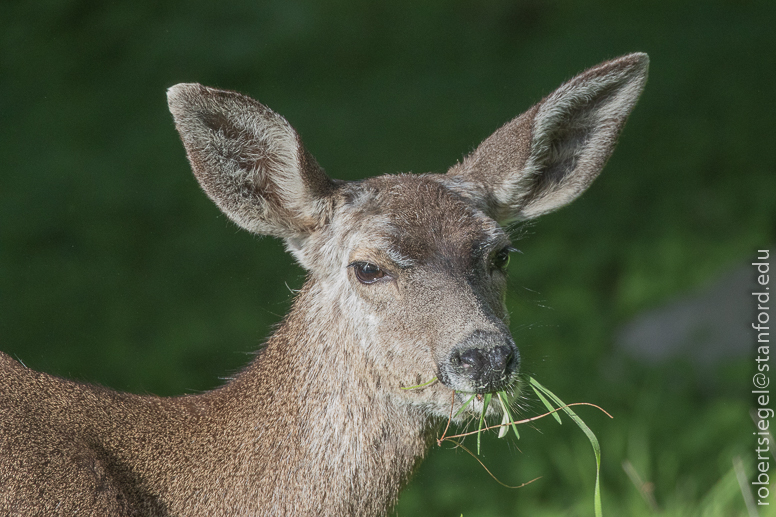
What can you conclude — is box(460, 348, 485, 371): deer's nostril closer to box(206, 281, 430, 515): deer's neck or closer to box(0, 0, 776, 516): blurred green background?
box(206, 281, 430, 515): deer's neck

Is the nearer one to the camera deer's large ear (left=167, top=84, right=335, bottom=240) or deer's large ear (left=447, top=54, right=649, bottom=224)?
deer's large ear (left=167, top=84, right=335, bottom=240)

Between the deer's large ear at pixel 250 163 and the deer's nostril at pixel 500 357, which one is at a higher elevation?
the deer's large ear at pixel 250 163

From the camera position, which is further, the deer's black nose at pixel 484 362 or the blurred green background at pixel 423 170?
the blurred green background at pixel 423 170

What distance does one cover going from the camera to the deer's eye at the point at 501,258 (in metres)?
3.29

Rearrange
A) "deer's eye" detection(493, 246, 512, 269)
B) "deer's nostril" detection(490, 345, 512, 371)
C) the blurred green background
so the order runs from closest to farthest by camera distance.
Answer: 1. "deer's nostril" detection(490, 345, 512, 371)
2. "deer's eye" detection(493, 246, 512, 269)
3. the blurred green background

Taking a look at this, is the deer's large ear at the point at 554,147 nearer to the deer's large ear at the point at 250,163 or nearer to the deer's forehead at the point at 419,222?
the deer's forehead at the point at 419,222

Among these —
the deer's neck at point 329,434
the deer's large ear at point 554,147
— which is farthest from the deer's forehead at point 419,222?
the deer's neck at point 329,434

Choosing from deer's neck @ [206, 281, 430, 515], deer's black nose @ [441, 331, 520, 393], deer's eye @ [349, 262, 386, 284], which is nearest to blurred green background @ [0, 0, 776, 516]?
deer's neck @ [206, 281, 430, 515]

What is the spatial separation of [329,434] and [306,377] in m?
0.23

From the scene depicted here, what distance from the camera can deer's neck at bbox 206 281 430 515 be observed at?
10.2 ft

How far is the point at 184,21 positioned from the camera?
9695 mm

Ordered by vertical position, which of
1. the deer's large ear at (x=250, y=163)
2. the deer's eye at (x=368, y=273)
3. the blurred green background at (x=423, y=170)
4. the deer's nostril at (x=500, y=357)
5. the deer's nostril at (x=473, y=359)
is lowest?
the blurred green background at (x=423, y=170)

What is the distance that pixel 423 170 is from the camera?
8.14m

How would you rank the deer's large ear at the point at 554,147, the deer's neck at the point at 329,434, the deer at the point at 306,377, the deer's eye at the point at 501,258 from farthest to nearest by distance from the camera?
the deer's large ear at the point at 554,147 < the deer's eye at the point at 501,258 < the deer's neck at the point at 329,434 < the deer at the point at 306,377
